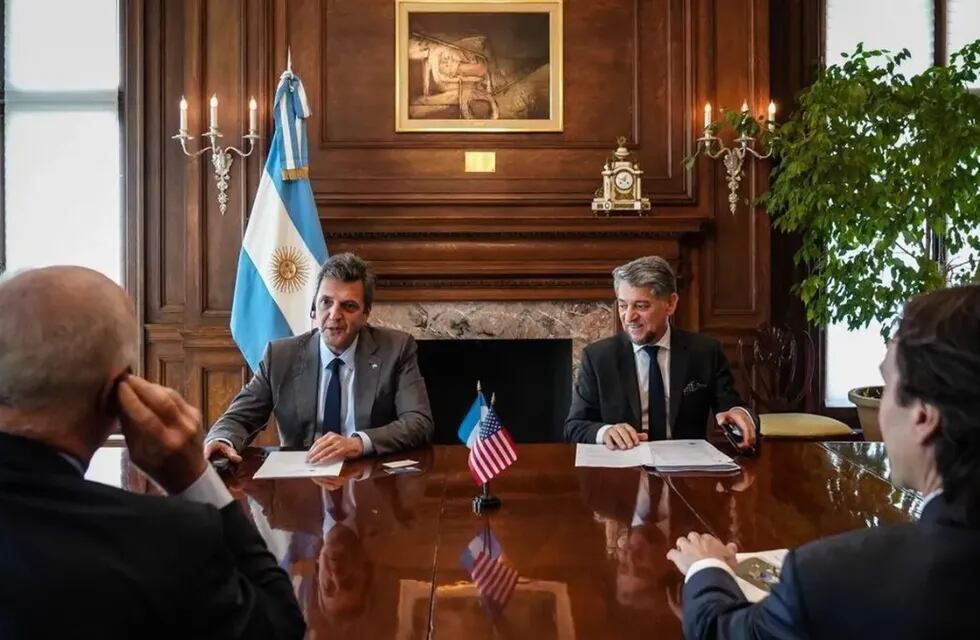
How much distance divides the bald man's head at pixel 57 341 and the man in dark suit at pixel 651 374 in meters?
2.03

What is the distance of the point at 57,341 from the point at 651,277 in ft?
7.21

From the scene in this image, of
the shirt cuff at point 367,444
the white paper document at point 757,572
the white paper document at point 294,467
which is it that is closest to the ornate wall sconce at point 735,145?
the shirt cuff at point 367,444

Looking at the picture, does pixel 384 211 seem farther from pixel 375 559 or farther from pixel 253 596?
pixel 253 596

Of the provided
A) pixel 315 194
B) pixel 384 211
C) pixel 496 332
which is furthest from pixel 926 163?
pixel 315 194

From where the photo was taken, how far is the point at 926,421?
1068 mm

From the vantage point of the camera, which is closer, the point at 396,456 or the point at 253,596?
the point at 253,596

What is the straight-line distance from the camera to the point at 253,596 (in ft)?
3.59

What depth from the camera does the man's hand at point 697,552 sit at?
1.47 m

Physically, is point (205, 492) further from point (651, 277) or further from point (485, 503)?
point (651, 277)

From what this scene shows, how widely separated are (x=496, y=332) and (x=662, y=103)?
1.51 meters

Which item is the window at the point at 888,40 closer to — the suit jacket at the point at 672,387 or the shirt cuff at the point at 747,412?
the suit jacket at the point at 672,387

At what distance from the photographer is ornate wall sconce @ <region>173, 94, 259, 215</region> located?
454 cm

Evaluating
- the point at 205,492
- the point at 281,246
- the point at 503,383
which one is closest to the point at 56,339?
the point at 205,492

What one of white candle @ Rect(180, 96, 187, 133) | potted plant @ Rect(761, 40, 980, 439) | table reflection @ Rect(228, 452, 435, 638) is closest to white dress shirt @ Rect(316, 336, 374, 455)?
table reflection @ Rect(228, 452, 435, 638)
